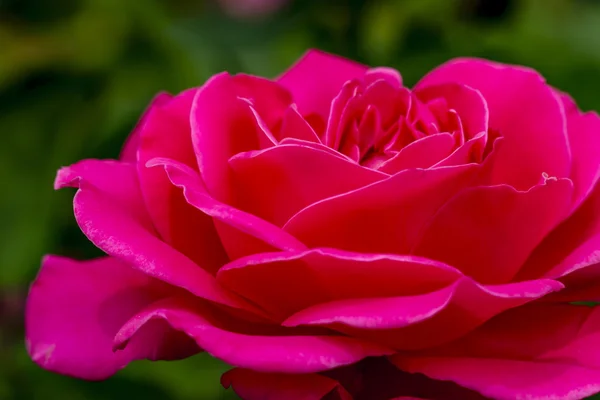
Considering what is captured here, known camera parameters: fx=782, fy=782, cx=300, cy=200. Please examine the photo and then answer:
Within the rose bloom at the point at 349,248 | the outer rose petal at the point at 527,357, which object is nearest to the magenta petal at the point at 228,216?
the rose bloom at the point at 349,248

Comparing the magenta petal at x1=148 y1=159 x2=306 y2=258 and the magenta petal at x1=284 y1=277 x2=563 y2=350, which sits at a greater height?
the magenta petal at x1=148 y1=159 x2=306 y2=258

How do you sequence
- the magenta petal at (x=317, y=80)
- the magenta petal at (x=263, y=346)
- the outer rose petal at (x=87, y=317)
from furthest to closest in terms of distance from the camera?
the magenta petal at (x=317, y=80) → the outer rose petal at (x=87, y=317) → the magenta petal at (x=263, y=346)

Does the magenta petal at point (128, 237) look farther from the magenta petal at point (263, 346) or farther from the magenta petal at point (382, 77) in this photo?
the magenta petal at point (382, 77)

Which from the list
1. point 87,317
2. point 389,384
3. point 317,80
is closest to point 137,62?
point 317,80

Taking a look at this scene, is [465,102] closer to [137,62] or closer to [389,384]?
[389,384]

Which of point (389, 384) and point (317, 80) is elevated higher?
point (317, 80)

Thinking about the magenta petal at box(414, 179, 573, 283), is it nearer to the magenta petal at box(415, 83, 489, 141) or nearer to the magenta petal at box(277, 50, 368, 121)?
the magenta petal at box(415, 83, 489, 141)

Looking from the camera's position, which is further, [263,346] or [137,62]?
[137,62]

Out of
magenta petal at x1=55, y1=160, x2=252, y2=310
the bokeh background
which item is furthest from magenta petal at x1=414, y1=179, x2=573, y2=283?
the bokeh background
